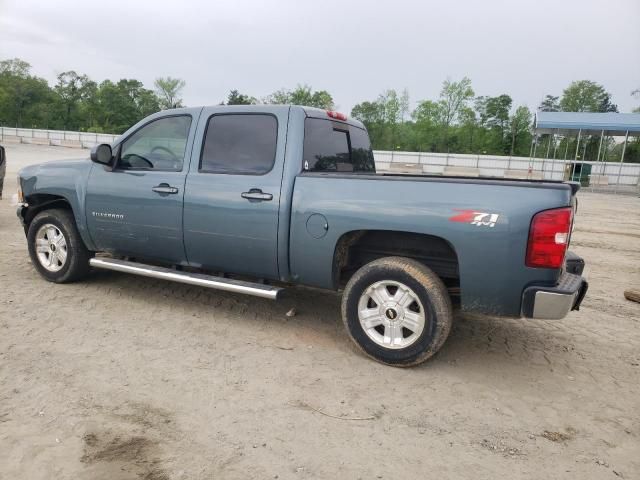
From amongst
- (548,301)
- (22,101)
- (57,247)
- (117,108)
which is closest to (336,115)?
(548,301)

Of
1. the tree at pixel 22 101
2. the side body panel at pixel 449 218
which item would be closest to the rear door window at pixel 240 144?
the side body panel at pixel 449 218

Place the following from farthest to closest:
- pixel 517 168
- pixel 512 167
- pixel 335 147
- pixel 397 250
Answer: pixel 512 167
pixel 517 168
pixel 335 147
pixel 397 250

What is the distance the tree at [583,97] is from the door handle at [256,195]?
76.3m

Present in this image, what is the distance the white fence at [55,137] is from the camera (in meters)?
45.2

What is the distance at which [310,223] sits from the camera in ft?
12.9

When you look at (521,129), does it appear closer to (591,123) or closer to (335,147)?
(591,123)

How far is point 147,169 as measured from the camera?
4.81 metres

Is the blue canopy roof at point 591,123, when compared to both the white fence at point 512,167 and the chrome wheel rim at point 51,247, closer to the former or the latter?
the white fence at point 512,167

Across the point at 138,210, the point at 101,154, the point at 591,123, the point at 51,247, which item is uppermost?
the point at 591,123

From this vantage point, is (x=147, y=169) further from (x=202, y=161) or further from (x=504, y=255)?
(x=504, y=255)

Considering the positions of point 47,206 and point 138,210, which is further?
point 47,206

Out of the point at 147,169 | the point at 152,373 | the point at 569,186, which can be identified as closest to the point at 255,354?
the point at 152,373

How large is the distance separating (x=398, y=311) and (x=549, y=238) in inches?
45.9

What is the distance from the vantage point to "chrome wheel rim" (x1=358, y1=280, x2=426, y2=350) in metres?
3.71
